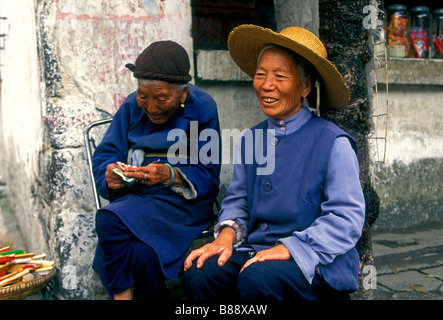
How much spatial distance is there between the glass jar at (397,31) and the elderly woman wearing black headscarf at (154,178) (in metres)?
2.72

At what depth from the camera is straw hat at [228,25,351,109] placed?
203 cm

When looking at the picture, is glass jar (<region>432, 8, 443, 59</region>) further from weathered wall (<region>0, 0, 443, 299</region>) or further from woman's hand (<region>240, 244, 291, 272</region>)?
woman's hand (<region>240, 244, 291, 272</region>)

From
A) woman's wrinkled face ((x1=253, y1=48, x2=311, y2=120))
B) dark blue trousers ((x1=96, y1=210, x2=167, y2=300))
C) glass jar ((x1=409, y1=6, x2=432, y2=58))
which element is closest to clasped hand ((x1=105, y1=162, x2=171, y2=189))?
dark blue trousers ((x1=96, y1=210, x2=167, y2=300))

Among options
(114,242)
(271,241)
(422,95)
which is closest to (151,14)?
(114,242)

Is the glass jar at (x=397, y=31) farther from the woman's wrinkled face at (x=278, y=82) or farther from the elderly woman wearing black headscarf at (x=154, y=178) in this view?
the woman's wrinkled face at (x=278, y=82)

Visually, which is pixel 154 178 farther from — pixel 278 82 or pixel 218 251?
pixel 278 82

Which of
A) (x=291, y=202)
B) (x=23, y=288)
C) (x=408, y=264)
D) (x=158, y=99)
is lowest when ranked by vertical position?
(x=408, y=264)

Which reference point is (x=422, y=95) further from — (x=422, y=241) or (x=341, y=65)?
(x=341, y=65)

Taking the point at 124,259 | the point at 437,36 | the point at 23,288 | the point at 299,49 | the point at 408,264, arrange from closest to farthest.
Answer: the point at 299,49 < the point at 124,259 < the point at 23,288 < the point at 408,264 < the point at 437,36

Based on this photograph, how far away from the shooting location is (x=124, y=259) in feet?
7.63

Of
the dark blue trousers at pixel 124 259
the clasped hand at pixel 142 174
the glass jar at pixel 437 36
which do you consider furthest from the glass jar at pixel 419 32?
the dark blue trousers at pixel 124 259

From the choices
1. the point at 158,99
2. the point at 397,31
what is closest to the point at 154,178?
the point at 158,99

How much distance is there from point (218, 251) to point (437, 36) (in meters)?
4.05

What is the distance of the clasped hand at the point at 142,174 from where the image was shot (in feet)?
7.74
